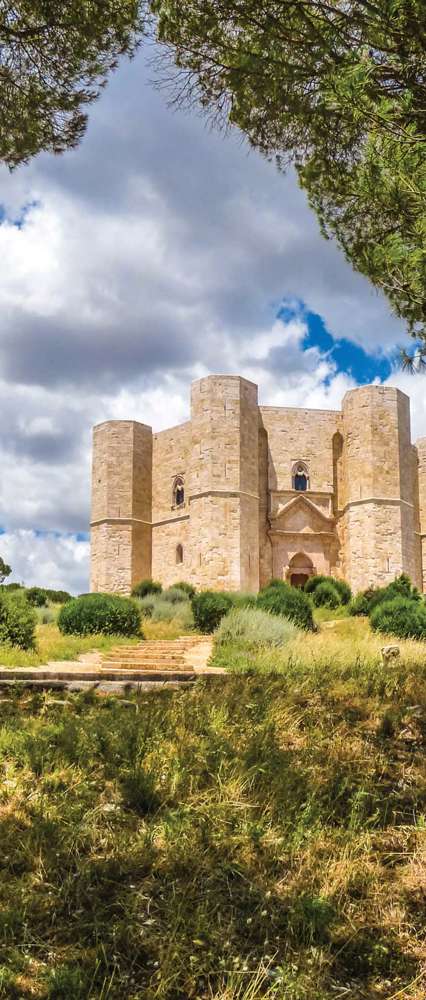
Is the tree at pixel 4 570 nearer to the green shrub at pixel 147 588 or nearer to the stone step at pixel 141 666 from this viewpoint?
the green shrub at pixel 147 588

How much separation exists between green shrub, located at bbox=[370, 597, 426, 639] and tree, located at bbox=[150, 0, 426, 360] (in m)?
6.86

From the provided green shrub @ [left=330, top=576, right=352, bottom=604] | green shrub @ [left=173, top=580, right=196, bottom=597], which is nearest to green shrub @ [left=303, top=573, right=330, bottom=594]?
green shrub @ [left=330, top=576, right=352, bottom=604]

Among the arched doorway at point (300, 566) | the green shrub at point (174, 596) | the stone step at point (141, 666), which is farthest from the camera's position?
the arched doorway at point (300, 566)

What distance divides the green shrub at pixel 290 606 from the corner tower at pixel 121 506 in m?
14.9

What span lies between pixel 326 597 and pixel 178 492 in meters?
8.99

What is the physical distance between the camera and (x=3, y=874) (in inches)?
143

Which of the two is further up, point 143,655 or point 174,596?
point 174,596

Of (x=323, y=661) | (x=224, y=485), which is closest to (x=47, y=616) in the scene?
(x=224, y=485)

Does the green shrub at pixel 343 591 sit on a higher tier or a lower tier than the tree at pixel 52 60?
lower

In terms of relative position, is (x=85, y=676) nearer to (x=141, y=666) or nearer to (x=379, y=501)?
(x=141, y=666)

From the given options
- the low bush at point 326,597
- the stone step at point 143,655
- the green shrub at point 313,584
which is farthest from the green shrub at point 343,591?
the stone step at point 143,655

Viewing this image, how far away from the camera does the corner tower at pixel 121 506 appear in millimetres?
30141

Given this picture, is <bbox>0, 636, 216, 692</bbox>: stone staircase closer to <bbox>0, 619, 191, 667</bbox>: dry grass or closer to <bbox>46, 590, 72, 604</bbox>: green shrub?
<bbox>0, 619, 191, 667</bbox>: dry grass

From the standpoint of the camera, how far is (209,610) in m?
16.4
